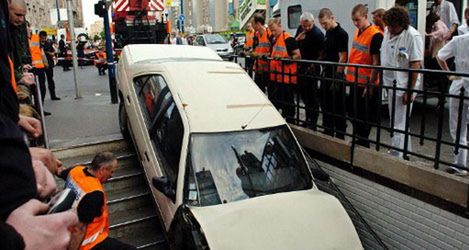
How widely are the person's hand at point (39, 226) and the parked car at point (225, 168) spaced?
2.21m

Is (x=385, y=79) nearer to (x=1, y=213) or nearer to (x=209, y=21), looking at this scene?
(x=1, y=213)

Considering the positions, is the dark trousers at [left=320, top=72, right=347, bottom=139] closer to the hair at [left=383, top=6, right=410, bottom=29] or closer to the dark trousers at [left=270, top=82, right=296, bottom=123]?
the dark trousers at [left=270, top=82, right=296, bottom=123]

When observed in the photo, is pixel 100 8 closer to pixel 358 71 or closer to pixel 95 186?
pixel 358 71

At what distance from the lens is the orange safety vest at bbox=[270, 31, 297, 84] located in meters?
6.47

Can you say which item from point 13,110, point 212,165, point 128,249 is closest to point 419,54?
point 212,165

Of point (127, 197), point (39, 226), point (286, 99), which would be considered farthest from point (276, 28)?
point (39, 226)

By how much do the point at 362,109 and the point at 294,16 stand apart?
6.05 m

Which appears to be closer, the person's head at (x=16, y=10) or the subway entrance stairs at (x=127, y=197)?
the person's head at (x=16, y=10)

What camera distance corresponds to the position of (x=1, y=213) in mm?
A: 1151

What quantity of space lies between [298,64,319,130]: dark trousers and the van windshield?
65.3 inches

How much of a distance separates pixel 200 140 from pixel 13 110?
284 centimetres

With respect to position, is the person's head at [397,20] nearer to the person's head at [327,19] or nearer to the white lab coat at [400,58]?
the white lab coat at [400,58]

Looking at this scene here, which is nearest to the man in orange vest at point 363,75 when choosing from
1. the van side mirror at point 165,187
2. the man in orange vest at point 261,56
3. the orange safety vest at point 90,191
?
the man in orange vest at point 261,56

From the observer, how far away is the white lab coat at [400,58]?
200 inches
